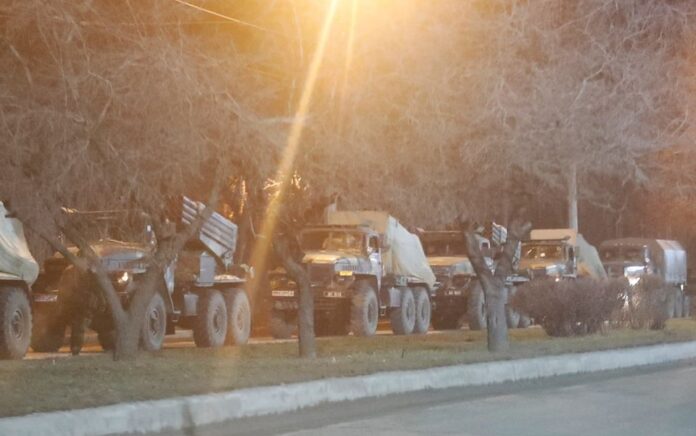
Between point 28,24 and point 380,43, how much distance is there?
16.1 feet

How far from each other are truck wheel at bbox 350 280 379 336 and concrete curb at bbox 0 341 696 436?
29.5ft

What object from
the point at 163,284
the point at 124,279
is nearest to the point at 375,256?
the point at 163,284

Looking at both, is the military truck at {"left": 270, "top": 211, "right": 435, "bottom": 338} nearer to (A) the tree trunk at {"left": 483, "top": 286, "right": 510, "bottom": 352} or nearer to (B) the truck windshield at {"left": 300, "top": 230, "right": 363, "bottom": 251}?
(B) the truck windshield at {"left": 300, "top": 230, "right": 363, "bottom": 251}

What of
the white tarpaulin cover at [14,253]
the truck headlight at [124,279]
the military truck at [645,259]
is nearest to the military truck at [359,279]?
the truck headlight at [124,279]

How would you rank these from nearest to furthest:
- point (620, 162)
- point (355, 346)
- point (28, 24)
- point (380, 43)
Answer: point (28, 24), point (380, 43), point (620, 162), point (355, 346)

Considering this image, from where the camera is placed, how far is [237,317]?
28.5 meters

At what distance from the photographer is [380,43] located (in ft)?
58.4

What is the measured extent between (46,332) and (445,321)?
16.4 metres

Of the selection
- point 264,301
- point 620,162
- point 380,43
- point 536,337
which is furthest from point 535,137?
point 264,301

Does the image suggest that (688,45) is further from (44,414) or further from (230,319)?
(44,414)

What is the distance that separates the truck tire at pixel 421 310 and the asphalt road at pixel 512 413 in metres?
15.4

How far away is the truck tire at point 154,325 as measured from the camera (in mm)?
24391

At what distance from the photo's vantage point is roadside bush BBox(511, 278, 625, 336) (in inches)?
1063

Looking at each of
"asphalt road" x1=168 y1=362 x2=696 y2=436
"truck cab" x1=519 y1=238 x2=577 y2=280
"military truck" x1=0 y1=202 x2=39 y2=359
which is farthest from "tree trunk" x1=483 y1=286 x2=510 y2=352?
"truck cab" x1=519 y1=238 x2=577 y2=280
